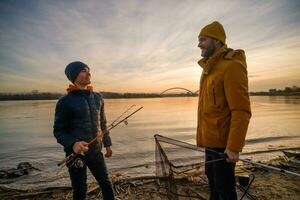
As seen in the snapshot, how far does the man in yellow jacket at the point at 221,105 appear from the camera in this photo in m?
2.41

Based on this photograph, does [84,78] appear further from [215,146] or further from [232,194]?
[232,194]

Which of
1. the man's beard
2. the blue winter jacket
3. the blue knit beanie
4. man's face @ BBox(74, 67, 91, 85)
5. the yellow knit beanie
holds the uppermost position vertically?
the yellow knit beanie

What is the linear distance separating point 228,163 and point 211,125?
487mm

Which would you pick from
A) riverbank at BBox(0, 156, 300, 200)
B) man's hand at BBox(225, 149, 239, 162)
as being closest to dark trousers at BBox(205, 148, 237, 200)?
man's hand at BBox(225, 149, 239, 162)

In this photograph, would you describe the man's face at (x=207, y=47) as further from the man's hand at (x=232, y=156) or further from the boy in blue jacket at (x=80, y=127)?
the boy in blue jacket at (x=80, y=127)

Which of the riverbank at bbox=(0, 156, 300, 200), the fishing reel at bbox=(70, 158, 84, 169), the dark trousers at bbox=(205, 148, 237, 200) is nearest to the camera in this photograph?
the dark trousers at bbox=(205, 148, 237, 200)

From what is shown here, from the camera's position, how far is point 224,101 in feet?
8.61

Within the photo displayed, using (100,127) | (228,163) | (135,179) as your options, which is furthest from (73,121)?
(135,179)

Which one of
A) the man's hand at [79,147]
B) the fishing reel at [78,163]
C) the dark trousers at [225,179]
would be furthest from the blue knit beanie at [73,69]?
the dark trousers at [225,179]

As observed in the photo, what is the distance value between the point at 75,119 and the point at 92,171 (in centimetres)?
82

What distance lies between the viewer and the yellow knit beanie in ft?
9.39

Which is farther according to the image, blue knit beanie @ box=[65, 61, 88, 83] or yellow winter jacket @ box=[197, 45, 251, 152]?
blue knit beanie @ box=[65, 61, 88, 83]

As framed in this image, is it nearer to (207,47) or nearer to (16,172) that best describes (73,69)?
(207,47)

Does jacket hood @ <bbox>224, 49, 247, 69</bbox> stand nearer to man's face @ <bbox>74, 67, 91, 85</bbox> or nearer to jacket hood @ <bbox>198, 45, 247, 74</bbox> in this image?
jacket hood @ <bbox>198, 45, 247, 74</bbox>
